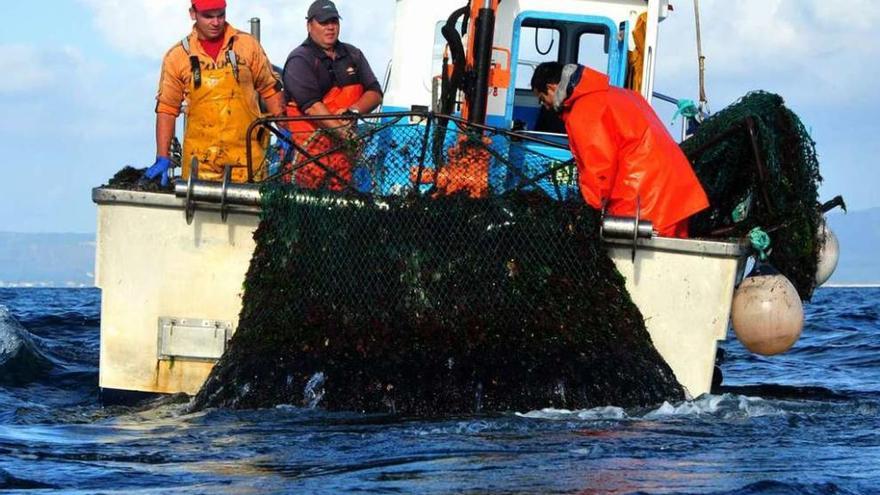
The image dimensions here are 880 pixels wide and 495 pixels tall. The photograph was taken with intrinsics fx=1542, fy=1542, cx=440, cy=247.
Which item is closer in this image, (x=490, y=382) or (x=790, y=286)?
(x=490, y=382)

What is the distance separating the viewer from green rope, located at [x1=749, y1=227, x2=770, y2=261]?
892 centimetres

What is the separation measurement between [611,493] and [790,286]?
2993 millimetres

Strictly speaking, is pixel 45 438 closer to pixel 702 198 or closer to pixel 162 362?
pixel 162 362

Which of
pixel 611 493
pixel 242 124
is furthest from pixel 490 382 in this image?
pixel 242 124

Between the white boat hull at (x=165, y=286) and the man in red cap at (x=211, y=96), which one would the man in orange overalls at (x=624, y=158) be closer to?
the white boat hull at (x=165, y=286)

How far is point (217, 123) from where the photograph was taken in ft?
32.8

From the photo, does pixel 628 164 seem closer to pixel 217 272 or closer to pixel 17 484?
pixel 217 272

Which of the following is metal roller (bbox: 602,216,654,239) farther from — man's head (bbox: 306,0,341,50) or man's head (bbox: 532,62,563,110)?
man's head (bbox: 306,0,341,50)

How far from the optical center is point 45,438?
25.7 ft

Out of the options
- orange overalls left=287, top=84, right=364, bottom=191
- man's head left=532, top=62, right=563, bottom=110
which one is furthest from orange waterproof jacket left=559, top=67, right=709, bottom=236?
orange overalls left=287, top=84, right=364, bottom=191

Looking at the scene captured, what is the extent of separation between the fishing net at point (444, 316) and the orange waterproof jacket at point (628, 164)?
12.2 inches

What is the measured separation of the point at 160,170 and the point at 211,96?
2.24ft

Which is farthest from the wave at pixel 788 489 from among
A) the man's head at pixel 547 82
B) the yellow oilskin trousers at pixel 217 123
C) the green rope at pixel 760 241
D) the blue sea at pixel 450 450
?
the yellow oilskin trousers at pixel 217 123

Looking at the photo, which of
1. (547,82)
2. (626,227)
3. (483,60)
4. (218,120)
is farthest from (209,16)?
(626,227)
